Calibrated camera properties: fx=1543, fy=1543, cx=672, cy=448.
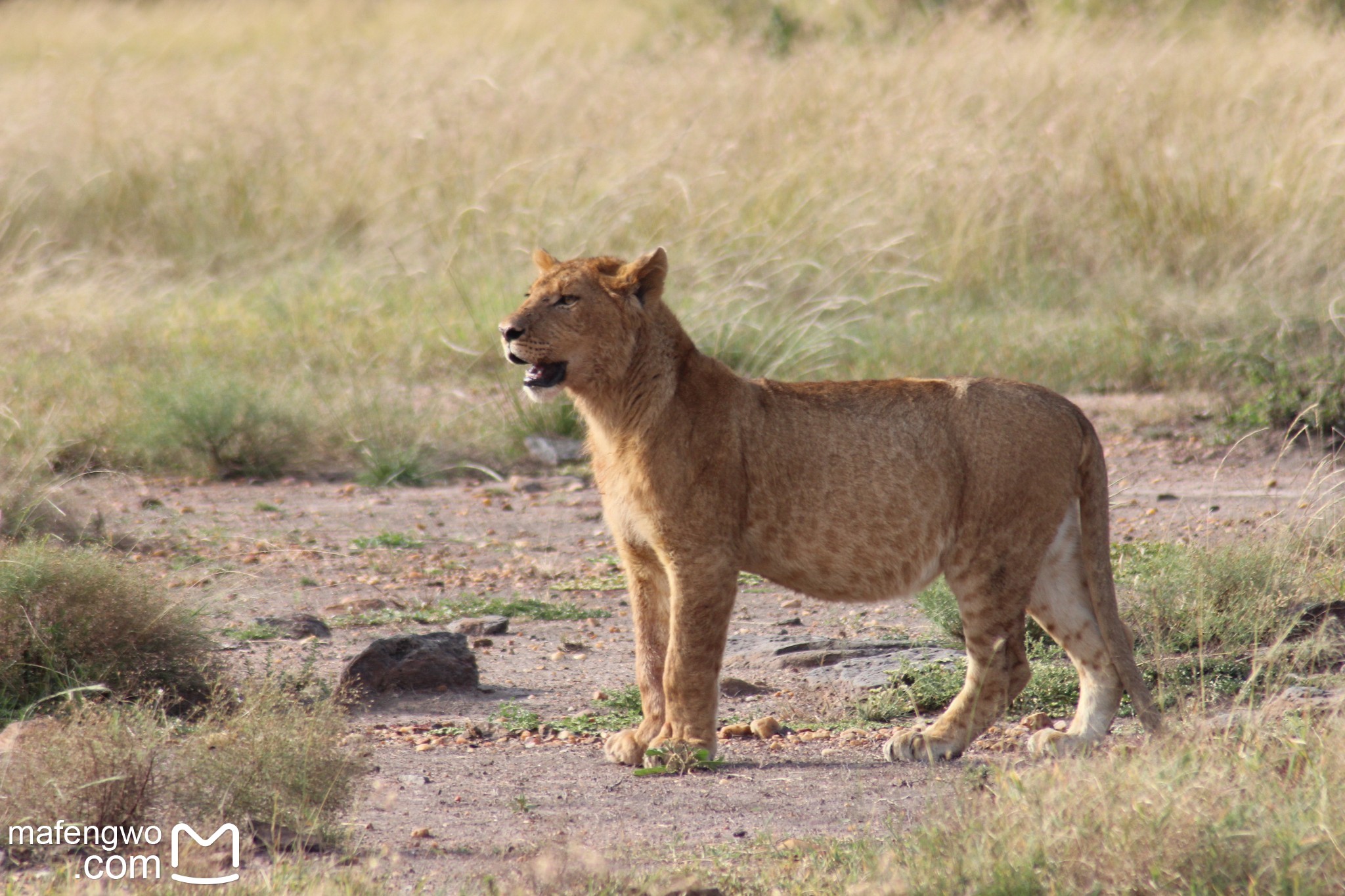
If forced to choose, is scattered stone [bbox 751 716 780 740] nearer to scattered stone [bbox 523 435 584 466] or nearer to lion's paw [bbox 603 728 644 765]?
lion's paw [bbox 603 728 644 765]

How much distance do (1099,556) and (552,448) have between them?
5.60 metres

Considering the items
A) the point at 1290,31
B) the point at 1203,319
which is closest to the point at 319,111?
the point at 1203,319

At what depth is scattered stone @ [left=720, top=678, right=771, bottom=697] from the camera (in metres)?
6.23

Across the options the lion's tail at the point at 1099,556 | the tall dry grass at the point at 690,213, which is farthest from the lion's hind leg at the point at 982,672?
the tall dry grass at the point at 690,213

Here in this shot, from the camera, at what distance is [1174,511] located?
8.41 m

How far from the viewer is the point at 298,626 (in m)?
6.77

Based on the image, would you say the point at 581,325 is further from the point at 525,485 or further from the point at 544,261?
the point at 525,485

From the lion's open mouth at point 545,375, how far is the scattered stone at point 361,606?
2483mm

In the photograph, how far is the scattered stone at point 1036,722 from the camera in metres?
5.60

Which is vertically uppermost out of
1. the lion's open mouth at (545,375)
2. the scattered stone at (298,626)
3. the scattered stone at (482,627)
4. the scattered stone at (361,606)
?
the lion's open mouth at (545,375)

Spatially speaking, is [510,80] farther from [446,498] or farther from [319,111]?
[446,498]

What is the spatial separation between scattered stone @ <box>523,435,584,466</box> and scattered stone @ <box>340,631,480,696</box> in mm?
4029

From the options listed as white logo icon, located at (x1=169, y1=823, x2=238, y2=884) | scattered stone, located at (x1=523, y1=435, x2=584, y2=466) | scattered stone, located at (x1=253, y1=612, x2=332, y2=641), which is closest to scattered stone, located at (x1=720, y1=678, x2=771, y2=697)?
scattered stone, located at (x1=253, y1=612, x2=332, y2=641)

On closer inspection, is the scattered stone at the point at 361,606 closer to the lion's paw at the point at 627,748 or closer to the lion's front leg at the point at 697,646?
the lion's paw at the point at 627,748
